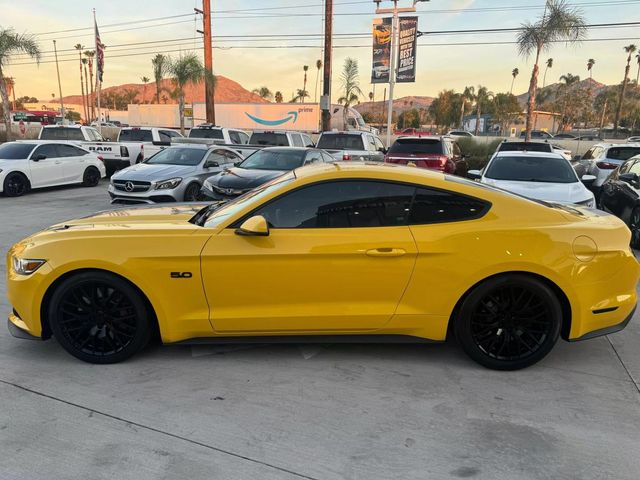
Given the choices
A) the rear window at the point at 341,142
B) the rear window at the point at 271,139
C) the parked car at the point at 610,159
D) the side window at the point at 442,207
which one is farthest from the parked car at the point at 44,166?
the parked car at the point at 610,159

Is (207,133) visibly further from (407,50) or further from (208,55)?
(407,50)

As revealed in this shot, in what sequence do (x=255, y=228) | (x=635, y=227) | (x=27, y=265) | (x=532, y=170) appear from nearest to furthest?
(x=255, y=228) → (x=27, y=265) → (x=635, y=227) → (x=532, y=170)

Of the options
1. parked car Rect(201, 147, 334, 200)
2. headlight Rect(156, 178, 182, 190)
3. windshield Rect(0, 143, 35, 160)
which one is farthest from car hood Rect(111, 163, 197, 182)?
windshield Rect(0, 143, 35, 160)

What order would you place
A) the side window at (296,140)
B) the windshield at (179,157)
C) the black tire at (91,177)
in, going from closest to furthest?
the windshield at (179,157) < the black tire at (91,177) < the side window at (296,140)

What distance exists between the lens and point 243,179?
9.29m

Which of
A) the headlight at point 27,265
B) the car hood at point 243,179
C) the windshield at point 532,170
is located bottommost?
the car hood at point 243,179

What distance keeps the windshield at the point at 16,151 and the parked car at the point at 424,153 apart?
962 cm

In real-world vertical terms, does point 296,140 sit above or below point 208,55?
below

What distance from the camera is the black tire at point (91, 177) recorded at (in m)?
14.5

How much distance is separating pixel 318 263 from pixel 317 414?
1.00m

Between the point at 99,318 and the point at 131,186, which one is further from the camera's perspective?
the point at 131,186

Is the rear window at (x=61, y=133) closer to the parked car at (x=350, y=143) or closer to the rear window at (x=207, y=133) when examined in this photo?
the rear window at (x=207, y=133)

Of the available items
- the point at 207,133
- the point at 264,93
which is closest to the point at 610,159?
the point at 207,133

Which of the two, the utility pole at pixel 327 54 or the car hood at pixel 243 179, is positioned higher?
the utility pole at pixel 327 54
